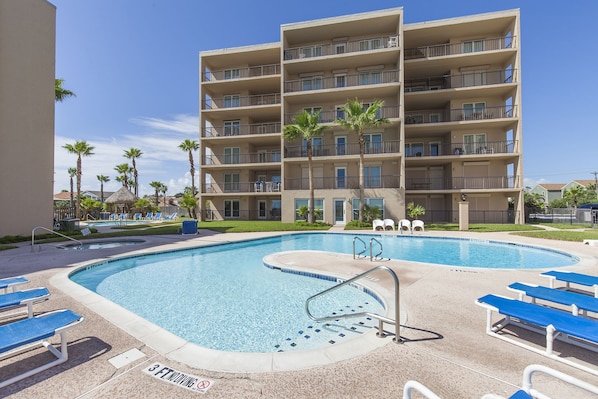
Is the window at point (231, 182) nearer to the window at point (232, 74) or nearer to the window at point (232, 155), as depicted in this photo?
the window at point (232, 155)

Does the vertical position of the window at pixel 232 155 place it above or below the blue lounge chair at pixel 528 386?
above

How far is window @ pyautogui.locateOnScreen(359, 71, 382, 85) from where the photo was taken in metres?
23.4

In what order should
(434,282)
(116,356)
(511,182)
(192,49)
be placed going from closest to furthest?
(116,356)
(434,282)
(511,182)
(192,49)

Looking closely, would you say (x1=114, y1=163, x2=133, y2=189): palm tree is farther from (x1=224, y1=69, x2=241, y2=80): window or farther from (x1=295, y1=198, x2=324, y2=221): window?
(x1=295, y1=198, x2=324, y2=221): window

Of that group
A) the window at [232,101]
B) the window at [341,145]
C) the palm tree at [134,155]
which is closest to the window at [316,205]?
the window at [341,145]

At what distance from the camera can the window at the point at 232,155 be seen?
90.5 feet

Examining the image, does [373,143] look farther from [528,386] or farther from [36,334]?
[36,334]

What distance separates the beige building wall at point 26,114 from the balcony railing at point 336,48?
17.3 meters

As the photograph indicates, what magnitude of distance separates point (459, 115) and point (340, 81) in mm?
10889

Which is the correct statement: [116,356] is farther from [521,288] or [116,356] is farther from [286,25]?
[286,25]

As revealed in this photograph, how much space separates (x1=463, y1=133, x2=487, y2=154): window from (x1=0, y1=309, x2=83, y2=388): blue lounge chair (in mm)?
26959

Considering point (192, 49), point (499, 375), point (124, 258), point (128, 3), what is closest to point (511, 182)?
point (499, 375)

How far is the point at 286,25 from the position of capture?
79.2 ft

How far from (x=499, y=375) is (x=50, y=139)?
74.3 ft
